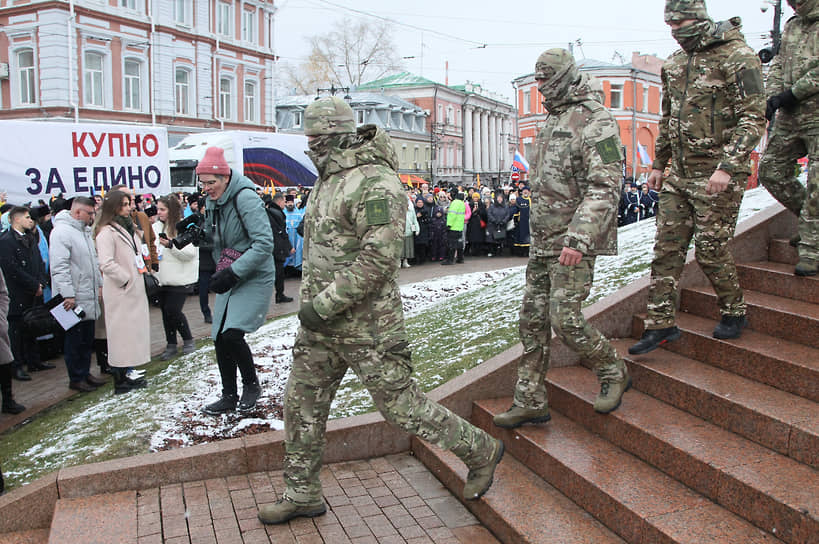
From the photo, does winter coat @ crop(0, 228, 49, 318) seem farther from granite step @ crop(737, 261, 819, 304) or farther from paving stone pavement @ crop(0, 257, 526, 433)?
granite step @ crop(737, 261, 819, 304)

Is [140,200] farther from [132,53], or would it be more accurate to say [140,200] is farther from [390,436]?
[132,53]

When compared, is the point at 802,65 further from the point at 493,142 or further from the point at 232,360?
the point at 493,142

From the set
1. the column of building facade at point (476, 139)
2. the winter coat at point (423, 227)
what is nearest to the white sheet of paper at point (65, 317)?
the winter coat at point (423, 227)

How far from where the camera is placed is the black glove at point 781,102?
5094mm

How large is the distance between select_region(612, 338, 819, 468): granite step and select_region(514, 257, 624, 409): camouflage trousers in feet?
1.16

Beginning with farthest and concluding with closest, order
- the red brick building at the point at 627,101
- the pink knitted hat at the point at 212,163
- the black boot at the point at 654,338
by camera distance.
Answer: the red brick building at the point at 627,101 < the pink knitted hat at the point at 212,163 < the black boot at the point at 654,338

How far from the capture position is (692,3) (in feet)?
14.5

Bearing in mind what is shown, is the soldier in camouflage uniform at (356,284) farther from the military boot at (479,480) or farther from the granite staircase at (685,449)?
the granite staircase at (685,449)

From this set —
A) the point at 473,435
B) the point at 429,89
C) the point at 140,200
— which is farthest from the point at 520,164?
the point at 429,89

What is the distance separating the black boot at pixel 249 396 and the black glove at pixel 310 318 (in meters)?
2.15

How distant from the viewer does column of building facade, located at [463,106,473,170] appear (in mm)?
78188

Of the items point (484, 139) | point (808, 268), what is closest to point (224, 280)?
point (808, 268)

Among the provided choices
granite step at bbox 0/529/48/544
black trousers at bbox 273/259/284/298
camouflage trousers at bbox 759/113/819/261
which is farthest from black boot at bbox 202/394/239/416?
black trousers at bbox 273/259/284/298

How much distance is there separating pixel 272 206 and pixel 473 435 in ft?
25.8
